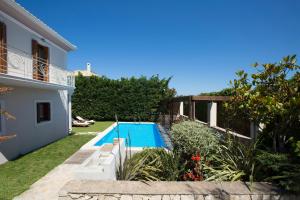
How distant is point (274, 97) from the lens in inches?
200

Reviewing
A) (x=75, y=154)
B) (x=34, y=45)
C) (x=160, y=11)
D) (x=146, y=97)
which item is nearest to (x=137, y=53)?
(x=146, y=97)

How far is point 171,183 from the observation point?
463cm

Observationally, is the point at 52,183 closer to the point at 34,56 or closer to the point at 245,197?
the point at 245,197

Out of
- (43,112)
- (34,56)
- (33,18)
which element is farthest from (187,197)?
(43,112)

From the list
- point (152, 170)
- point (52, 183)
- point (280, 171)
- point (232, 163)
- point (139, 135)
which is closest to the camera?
point (280, 171)

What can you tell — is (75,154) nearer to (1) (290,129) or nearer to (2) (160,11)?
(1) (290,129)

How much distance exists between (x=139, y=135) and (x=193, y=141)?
12.2 meters

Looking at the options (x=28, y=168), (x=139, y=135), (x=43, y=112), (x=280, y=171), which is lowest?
(x=139, y=135)

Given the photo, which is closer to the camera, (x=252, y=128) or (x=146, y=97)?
(x=252, y=128)

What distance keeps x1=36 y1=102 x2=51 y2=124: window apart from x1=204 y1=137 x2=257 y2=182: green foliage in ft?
35.4

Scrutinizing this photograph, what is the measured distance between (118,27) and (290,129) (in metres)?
16.3

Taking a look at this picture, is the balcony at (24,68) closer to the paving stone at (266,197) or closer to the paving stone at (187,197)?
the paving stone at (187,197)

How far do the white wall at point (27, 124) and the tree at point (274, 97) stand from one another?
9.61 m

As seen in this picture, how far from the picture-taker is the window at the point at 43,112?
12.5 m
